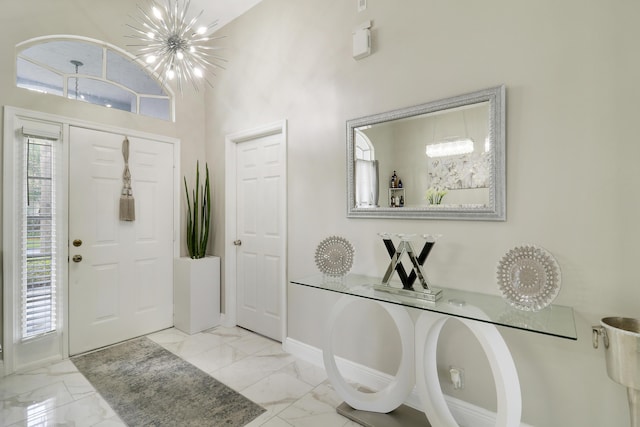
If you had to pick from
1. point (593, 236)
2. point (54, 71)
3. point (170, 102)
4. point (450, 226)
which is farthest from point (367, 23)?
point (54, 71)

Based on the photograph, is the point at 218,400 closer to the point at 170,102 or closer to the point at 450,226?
the point at 450,226

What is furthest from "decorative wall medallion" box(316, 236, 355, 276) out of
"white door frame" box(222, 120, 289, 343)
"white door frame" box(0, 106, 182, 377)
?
"white door frame" box(0, 106, 182, 377)

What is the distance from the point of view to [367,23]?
7.43 ft

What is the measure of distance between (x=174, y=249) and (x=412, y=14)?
324 cm

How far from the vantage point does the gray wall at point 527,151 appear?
147cm

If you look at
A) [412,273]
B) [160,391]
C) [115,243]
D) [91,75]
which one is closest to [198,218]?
[115,243]

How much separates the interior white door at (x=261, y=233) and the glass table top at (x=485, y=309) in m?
1.18

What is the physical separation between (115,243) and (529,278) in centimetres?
346

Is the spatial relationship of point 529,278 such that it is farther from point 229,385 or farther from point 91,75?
point 91,75

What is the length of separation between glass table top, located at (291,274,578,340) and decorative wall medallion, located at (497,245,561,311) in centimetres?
6

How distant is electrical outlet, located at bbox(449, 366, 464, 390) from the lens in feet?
6.09

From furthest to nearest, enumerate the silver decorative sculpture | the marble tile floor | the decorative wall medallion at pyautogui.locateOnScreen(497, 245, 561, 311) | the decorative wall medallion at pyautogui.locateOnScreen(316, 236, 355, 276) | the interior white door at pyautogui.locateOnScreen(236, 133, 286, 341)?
1. the interior white door at pyautogui.locateOnScreen(236, 133, 286, 341)
2. the decorative wall medallion at pyautogui.locateOnScreen(316, 236, 355, 276)
3. the marble tile floor
4. the silver decorative sculpture
5. the decorative wall medallion at pyautogui.locateOnScreen(497, 245, 561, 311)

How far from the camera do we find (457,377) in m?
1.85

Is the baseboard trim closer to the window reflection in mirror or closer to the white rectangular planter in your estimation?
the white rectangular planter
